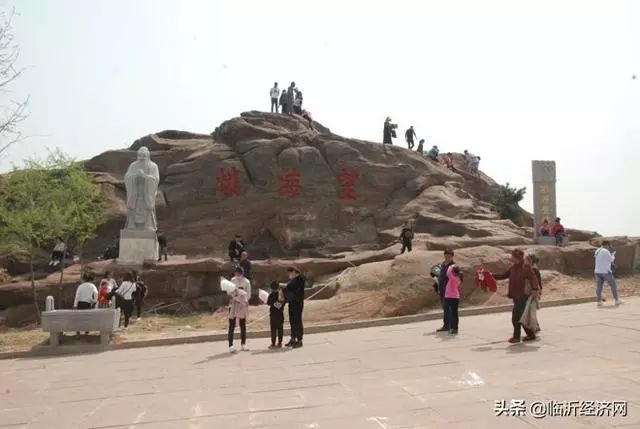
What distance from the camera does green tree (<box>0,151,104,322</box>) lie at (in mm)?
19109

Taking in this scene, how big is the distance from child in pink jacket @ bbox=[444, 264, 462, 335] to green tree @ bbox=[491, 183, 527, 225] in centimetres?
2145

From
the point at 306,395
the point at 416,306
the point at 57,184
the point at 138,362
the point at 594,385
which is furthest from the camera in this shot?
the point at 57,184

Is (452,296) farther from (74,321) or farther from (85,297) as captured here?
(85,297)

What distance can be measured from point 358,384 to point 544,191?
50.1 feet

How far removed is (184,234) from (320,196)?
6.40m

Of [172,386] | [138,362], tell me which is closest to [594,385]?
[172,386]

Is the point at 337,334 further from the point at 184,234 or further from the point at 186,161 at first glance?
the point at 186,161

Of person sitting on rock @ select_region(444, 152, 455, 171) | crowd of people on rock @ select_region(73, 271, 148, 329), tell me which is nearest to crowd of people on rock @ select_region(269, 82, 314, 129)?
person sitting on rock @ select_region(444, 152, 455, 171)

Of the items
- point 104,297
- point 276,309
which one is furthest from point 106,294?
point 276,309

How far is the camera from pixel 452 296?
32.1 feet

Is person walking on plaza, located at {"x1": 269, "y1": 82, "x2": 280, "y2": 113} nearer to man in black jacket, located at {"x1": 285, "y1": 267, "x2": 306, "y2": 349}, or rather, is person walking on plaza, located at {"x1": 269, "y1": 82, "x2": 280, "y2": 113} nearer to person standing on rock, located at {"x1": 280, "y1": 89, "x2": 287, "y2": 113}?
person standing on rock, located at {"x1": 280, "y1": 89, "x2": 287, "y2": 113}

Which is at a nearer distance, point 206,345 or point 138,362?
point 138,362

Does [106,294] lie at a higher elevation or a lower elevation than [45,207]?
lower

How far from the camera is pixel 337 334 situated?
36.0ft
